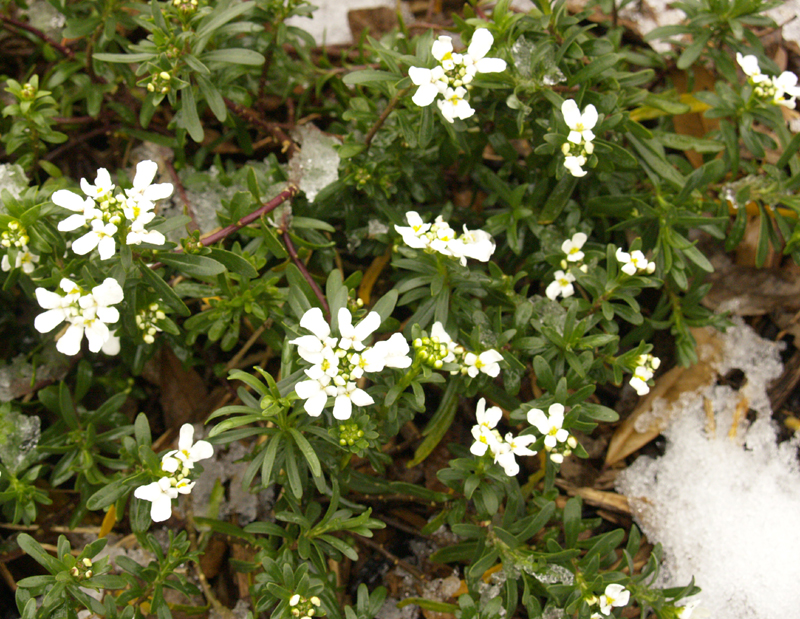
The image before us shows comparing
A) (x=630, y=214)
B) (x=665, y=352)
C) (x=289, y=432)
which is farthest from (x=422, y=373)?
(x=665, y=352)

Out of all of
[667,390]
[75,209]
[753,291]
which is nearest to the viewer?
[75,209]

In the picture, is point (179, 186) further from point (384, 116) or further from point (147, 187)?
point (384, 116)

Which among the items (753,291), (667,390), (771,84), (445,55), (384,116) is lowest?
(667,390)

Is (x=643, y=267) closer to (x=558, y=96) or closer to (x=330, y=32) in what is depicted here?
(x=558, y=96)

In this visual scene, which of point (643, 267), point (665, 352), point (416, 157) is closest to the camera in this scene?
point (643, 267)

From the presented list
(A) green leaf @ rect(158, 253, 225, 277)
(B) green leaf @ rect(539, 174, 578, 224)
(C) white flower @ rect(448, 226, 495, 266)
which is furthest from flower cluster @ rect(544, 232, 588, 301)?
(A) green leaf @ rect(158, 253, 225, 277)

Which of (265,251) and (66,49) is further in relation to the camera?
(66,49)

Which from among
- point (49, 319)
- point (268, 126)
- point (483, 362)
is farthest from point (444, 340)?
point (268, 126)
